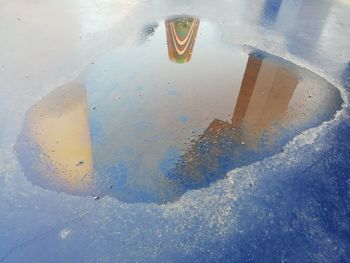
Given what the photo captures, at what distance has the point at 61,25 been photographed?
638cm

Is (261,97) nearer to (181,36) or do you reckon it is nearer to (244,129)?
(244,129)

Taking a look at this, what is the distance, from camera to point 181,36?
609cm

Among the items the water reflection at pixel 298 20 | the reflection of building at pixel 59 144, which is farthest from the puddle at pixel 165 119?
the water reflection at pixel 298 20

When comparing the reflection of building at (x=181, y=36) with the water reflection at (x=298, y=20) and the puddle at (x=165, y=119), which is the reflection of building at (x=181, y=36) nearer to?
the puddle at (x=165, y=119)

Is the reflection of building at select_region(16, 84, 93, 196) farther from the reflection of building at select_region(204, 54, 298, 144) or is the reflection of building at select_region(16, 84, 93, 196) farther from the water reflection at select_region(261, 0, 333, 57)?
the water reflection at select_region(261, 0, 333, 57)

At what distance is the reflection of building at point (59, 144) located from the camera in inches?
131

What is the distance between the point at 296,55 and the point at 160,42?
101 inches

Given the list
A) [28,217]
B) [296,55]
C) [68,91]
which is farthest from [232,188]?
[296,55]

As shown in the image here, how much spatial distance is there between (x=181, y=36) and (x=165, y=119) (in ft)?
8.64

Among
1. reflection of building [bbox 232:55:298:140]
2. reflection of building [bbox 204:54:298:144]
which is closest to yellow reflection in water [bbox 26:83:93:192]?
reflection of building [bbox 204:54:298:144]

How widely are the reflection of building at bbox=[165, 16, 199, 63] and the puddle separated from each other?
38mm

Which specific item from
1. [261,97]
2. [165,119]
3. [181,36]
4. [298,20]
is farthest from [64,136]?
[298,20]

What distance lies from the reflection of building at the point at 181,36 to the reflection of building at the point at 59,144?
1.92 metres

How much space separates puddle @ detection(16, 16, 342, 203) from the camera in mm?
3400
